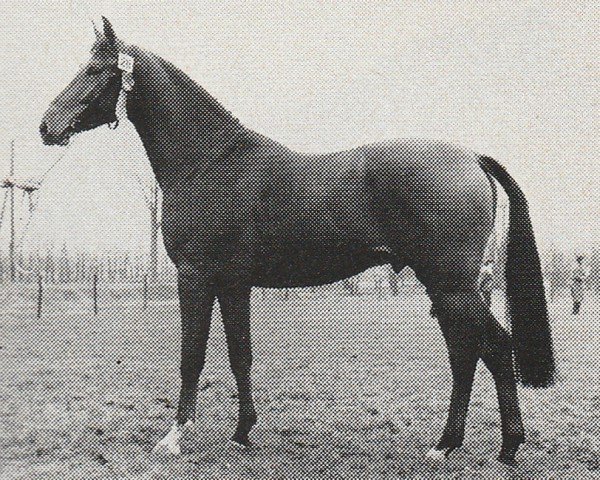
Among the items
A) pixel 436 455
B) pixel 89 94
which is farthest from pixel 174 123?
pixel 436 455

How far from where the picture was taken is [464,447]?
5.14 meters

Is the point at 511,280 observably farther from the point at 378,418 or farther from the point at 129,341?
the point at 129,341

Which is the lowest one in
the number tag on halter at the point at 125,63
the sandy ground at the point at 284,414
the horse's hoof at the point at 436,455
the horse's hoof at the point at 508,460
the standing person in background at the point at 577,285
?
the standing person in background at the point at 577,285

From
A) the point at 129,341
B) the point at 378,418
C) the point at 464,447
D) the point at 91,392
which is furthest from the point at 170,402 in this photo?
the point at 129,341

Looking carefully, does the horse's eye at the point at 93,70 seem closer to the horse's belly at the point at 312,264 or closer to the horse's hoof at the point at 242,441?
the horse's belly at the point at 312,264

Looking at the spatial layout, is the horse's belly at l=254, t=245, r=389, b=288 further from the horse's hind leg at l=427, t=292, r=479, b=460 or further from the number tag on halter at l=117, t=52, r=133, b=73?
the number tag on halter at l=117, t=52, r=133, b=73

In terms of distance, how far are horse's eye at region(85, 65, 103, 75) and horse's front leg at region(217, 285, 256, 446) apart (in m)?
1.93

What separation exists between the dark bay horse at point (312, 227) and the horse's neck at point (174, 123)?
0.01 m

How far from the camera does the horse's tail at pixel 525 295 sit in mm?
4938

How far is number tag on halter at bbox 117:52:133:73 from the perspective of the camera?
189 inches

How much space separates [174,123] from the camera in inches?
200

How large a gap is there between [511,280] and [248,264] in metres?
2.13

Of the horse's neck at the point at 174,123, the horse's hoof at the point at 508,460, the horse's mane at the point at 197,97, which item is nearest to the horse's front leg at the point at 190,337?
the horse's neck at the point at 174,123

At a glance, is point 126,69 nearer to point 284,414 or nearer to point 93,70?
point 93,70
